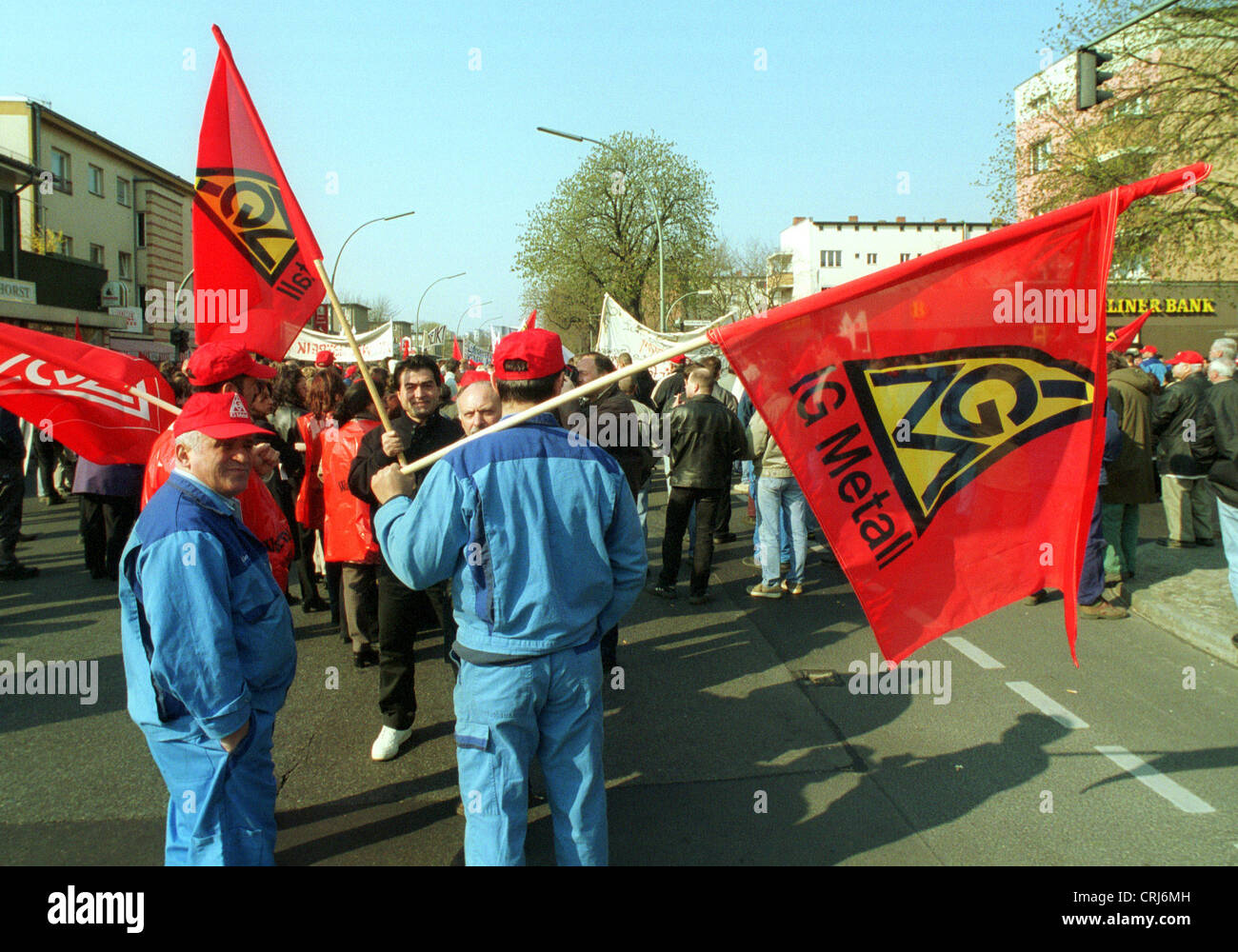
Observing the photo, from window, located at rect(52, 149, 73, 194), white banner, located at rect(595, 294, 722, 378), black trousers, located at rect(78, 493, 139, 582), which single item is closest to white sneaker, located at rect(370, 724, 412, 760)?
black trousers, located at rect(78, 493, 139, 582)

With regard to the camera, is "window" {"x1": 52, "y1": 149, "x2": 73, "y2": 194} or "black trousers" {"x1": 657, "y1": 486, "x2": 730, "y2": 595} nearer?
"black trousers" {"x1": 657, "y1": 486, "x2": 730, "y2": 595}

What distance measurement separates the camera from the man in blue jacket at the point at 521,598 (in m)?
2.70

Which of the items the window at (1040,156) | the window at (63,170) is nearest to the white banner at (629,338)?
the window at (1040,156)

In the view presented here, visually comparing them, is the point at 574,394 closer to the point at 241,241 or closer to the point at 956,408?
the point at 956,408

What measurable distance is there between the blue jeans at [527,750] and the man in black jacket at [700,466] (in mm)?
4802

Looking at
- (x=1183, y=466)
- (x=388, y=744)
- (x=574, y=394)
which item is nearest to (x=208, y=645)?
(x=574, y=394)

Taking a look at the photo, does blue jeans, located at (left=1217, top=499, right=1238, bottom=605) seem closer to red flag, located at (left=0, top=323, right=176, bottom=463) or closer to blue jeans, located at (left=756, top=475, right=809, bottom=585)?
blue jeans, located at (left=756, top=475, right=809, bottom=585)

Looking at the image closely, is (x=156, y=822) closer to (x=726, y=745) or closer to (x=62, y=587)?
(x=726, y=745)

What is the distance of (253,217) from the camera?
447 cm

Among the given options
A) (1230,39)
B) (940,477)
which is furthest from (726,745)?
(1230,39)

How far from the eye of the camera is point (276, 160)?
4.29 meters

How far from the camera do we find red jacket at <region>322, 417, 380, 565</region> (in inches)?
212

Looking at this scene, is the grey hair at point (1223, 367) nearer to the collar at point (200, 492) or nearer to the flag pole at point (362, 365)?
the flag pole at point (362, 365)

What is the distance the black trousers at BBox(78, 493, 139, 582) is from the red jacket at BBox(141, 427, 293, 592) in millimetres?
4864
